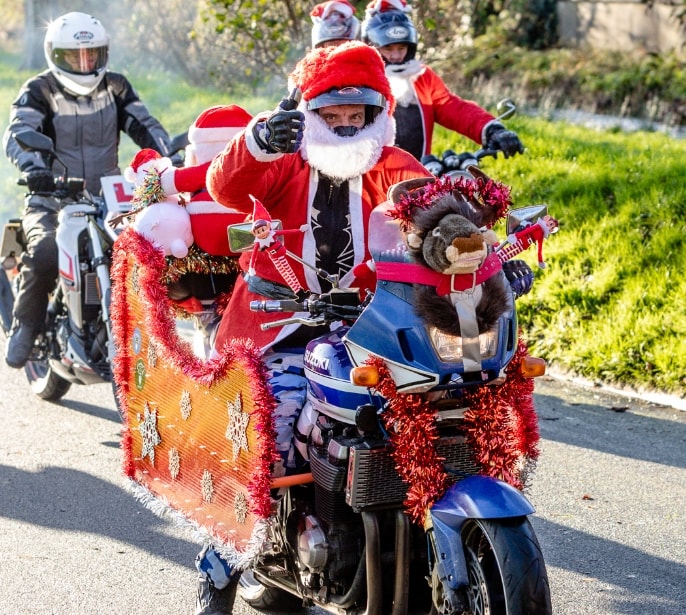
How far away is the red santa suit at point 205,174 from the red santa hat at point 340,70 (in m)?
0.89

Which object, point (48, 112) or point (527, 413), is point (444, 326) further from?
point (48, 112)

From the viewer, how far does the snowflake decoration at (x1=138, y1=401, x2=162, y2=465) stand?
4555 mm

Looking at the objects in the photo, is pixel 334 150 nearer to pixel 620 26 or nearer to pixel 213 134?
pixel 213 134

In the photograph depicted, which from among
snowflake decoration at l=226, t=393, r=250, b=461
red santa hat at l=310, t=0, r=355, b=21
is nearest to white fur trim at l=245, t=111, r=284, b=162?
snowflake decoration at l=226, t=393, r=250, b=461

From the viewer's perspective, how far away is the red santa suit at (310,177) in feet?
13.6

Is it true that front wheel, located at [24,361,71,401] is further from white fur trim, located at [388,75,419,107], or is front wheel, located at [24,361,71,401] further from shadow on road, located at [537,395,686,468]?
shadow on road, located at [537,395,686,468]

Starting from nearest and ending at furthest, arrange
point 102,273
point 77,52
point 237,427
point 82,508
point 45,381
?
1. point 237,427
2. point 82,508
3. point 102,273
4. point 77,52
5. point 45,381

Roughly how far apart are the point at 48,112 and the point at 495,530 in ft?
17.2

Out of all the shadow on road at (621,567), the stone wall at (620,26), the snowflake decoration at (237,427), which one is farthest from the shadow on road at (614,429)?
the stone wall at (620,26)

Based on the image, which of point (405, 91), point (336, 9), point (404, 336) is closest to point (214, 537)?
point (404, 336)

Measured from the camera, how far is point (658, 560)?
16.4 ft

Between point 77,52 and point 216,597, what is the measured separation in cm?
421

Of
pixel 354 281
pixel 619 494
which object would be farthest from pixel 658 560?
pixel 354 281

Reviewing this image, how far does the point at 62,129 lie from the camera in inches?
303
